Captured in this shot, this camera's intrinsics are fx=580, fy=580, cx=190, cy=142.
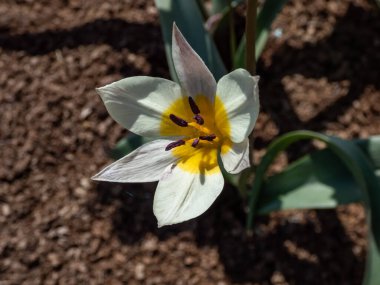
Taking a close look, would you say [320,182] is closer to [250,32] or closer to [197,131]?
[197,131]

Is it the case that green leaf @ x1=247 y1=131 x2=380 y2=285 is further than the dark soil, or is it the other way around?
the dark soil

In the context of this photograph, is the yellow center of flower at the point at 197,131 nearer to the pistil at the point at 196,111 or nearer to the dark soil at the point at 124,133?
the pistil at the point at 196,111

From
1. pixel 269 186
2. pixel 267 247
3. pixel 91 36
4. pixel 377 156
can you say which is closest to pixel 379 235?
pixel 377 156

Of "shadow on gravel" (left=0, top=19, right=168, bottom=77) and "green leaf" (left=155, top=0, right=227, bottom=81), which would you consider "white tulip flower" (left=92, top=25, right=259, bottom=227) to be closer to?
"green leaf" (left=155, top=0, right=227, bottom=81)

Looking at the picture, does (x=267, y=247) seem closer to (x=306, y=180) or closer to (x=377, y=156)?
(x=306, y=180)

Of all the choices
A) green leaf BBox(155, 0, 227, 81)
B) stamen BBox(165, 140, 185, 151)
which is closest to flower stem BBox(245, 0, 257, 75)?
stamen BBox(165, 140, 185, 151)

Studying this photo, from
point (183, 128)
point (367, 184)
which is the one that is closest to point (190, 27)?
point (183, 128)
